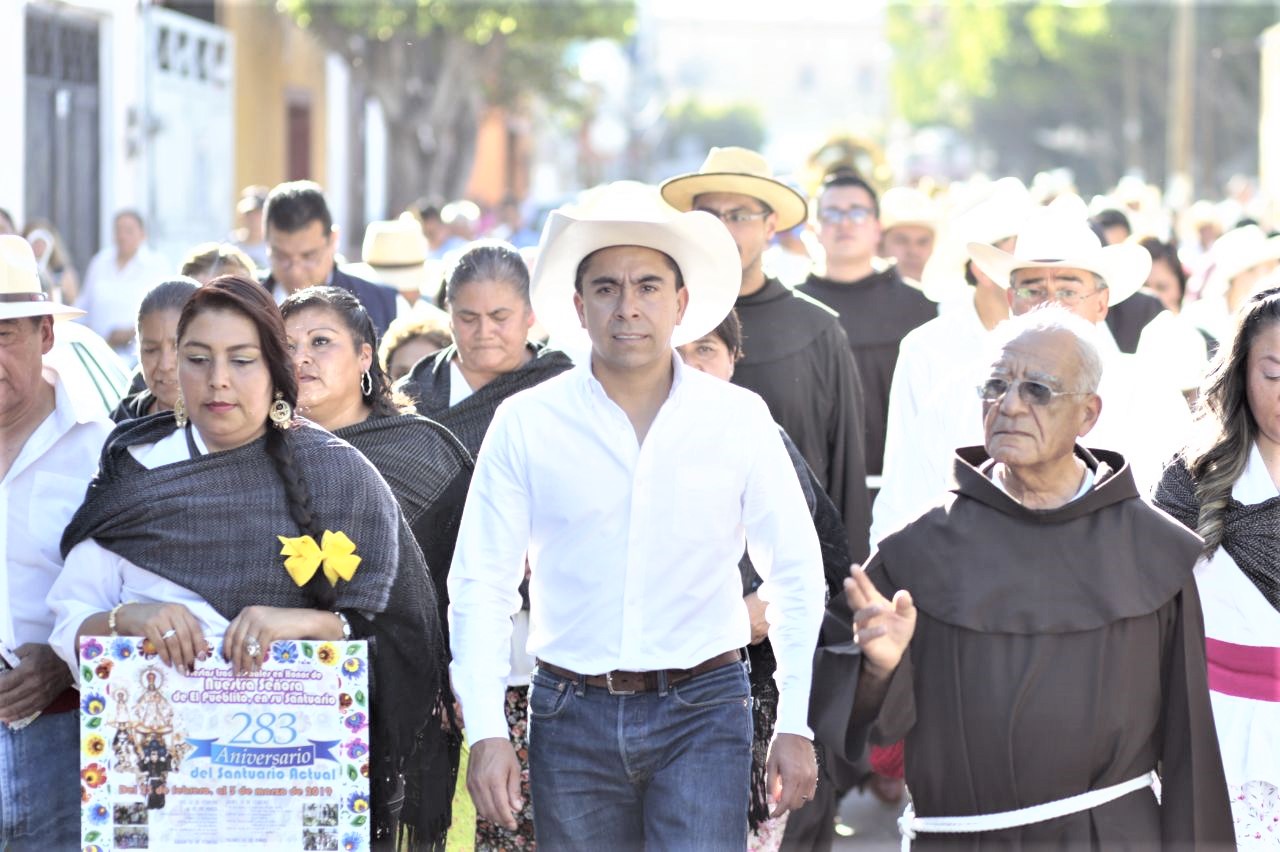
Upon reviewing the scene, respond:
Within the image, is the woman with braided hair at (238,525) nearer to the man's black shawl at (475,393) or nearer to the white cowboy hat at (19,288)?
the white cowboy hat at (19,288)

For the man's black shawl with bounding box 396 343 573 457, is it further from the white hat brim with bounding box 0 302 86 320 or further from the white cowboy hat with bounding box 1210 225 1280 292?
the white cowboy hat with bounding box 1210 225 1280 292

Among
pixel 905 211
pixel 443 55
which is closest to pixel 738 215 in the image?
pixel 905 211

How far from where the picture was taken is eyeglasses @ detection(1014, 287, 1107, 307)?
20.6ft

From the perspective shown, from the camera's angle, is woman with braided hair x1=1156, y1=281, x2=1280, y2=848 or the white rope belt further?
woman with braided hair x1=1156, y1=281, x2=1280, y2=848

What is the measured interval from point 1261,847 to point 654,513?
1.97m

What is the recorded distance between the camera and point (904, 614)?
393 cm

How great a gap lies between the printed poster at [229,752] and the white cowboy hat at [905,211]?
26.1 feet

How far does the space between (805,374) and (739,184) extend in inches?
36.4

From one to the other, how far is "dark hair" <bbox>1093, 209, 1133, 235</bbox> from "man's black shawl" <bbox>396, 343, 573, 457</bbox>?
4.78 m

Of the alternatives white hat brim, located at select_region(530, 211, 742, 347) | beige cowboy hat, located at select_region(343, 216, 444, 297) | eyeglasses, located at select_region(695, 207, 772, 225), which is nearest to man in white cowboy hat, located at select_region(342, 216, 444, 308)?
beige cowboy hat, located at select_region(343, 216, 444, 297)

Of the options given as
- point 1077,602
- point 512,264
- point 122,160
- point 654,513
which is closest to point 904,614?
point 1077,602

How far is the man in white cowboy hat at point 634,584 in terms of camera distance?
428 cm

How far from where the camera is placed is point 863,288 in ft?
29.7

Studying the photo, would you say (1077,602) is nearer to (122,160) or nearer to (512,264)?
(512,264)
